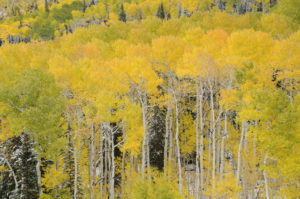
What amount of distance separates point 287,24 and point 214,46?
22114 mm

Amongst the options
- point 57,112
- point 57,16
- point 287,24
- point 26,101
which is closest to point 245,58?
point 57,112

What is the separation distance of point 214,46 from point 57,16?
310 feet

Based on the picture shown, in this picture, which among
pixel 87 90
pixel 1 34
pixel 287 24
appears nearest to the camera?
pixel 87 90

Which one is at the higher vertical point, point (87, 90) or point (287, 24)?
point (287, 24)

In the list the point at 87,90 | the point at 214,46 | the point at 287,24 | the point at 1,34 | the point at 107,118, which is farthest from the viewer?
the point at 1,34

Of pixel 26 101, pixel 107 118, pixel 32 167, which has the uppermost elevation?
pixel 26 101

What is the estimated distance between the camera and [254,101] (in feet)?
56.7

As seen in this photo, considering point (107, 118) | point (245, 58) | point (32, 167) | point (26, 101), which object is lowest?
point (32, 167)

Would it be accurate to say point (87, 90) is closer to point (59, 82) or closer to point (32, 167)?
point (59, 82)

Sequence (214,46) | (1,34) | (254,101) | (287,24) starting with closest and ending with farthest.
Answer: (254,101) → (214,46) → (287,24) → (1,34)

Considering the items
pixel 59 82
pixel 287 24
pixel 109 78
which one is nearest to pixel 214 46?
pixel 109 78

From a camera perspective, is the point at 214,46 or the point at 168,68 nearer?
the point at 168,68

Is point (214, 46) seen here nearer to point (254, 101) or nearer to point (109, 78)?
point (109, 78)

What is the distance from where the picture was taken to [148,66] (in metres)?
24.8
